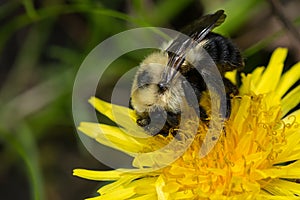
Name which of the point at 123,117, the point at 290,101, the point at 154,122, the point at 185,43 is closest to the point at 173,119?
the point at 154,122

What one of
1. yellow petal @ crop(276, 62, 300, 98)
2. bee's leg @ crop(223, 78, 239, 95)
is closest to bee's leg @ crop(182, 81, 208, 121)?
bee's leg @ crop(223, 78, 239, 95)

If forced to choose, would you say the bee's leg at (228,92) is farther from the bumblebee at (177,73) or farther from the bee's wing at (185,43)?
the bee's wing at (185,43)

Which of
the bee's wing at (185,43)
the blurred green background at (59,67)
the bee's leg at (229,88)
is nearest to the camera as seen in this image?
the bee's wing at (185,43)

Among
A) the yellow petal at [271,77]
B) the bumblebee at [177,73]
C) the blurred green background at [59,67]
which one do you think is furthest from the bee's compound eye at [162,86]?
the blurred green background at [59,67]

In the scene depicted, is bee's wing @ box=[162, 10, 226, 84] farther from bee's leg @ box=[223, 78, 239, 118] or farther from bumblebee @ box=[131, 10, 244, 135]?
bee's leg @ box=[223, 78, 239, 118]

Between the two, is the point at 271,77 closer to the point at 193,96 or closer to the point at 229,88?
the point at 229,88

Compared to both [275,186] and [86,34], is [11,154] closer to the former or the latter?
[86,34]
